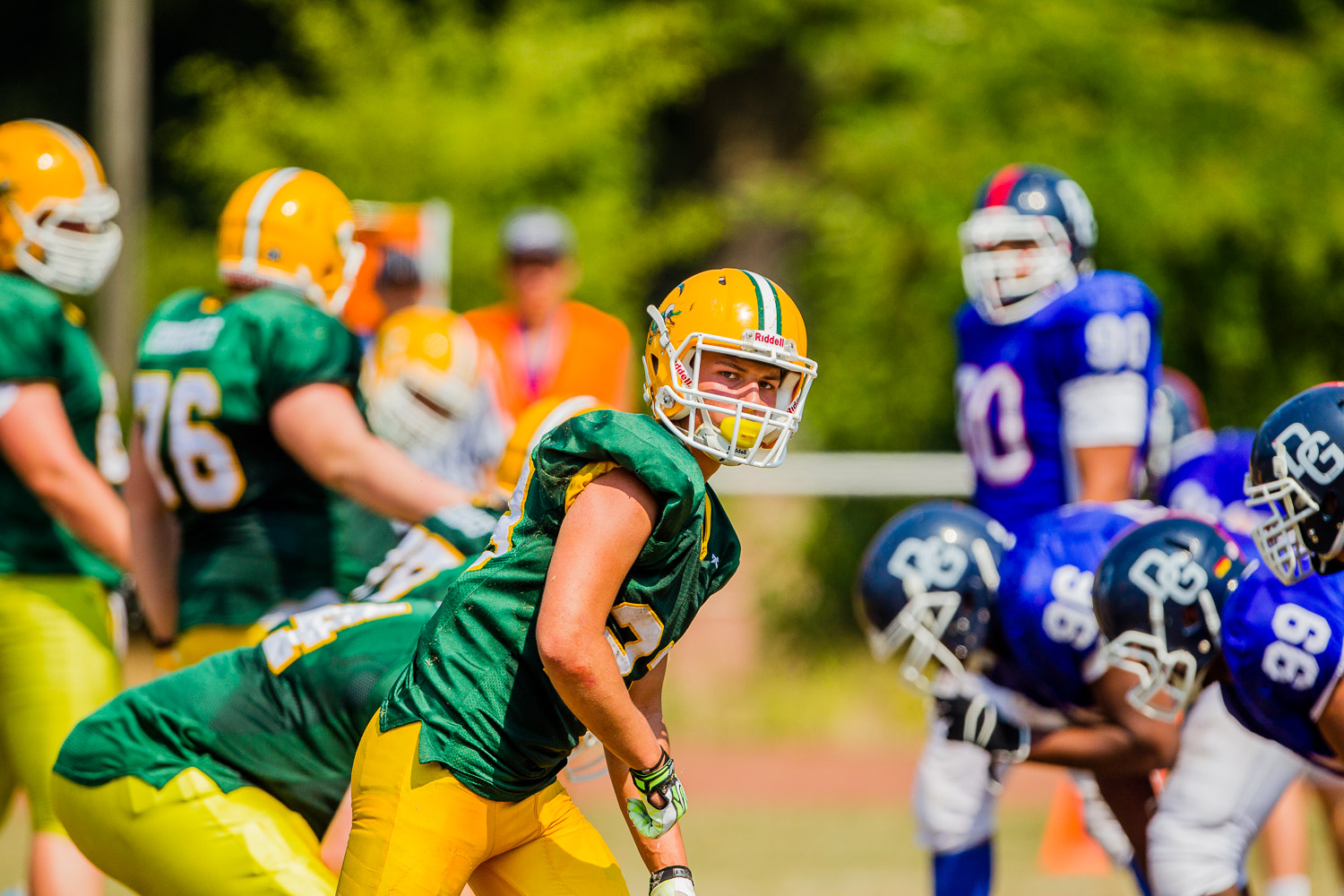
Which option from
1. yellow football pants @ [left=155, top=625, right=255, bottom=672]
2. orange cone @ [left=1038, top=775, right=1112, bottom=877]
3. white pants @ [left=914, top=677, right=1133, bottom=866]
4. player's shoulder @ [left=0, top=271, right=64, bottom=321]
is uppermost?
player's shoulder @ [left=0, top=271, right=64, bottom=321]

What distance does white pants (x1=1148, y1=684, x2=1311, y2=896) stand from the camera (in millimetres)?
3783

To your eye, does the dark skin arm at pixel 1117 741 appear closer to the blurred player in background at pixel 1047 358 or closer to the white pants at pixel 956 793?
the white pants at pixel 956 793

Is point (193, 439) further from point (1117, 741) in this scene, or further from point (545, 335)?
point (545, 335)

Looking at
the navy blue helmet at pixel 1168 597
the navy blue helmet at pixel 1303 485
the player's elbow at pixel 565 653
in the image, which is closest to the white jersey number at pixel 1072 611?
the navy blue helmet at pixel 1168 597

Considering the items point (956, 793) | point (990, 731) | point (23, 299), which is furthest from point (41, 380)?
point (956, 793)

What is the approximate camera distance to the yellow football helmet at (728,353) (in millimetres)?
2686

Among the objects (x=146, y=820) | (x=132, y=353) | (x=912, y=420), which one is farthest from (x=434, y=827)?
(x=132, y=353)

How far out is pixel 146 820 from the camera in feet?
9.64

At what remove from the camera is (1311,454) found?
286cm

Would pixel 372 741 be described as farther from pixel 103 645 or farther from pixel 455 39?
pixel 455 39

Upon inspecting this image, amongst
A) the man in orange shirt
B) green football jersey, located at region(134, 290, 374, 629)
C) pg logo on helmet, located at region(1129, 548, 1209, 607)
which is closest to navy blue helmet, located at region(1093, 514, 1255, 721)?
pg logo on helmet, located at region(1129, 548, 1209, 607)

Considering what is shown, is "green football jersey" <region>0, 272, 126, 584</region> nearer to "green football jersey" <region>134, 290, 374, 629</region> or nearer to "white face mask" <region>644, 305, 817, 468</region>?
"green football jersey" <region>134, 290, 374, 629</region>

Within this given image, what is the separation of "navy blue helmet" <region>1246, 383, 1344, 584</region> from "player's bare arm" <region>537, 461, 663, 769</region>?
125cm

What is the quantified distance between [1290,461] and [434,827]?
170 cm
